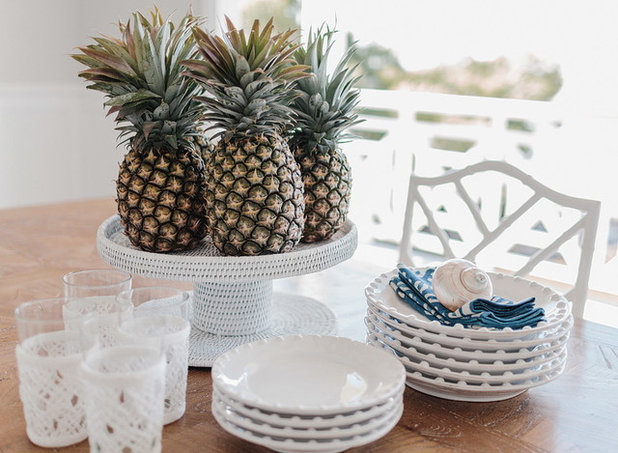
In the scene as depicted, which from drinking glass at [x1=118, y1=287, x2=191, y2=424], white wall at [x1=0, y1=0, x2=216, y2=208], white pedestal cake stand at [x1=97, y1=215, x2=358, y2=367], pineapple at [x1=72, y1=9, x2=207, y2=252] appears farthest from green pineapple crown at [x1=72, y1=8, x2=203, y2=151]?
white wall at [x1=0, y1=0, x2=216, y2=208]

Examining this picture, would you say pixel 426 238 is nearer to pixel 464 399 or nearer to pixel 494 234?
pixel 494 234

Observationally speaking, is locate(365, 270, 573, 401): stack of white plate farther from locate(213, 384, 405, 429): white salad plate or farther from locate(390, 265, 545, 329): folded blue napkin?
locate(213, 384, 405, 429): white salad plate

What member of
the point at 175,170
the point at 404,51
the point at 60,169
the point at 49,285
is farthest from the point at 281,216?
the point at 404,51

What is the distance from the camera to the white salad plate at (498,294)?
88 cm

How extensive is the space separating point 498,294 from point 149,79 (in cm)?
65

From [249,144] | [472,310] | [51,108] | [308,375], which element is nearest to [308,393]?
[308,375]

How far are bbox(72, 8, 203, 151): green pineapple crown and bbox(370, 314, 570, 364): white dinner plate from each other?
467 millimetres

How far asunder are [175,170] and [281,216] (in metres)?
0.18

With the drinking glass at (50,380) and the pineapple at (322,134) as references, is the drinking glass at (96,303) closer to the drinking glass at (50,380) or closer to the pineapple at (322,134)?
the drinking glass at (50,380)

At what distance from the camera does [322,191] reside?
117 centimetres

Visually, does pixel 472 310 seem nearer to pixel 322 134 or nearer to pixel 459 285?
pixel 459 285

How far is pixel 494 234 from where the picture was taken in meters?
1.56

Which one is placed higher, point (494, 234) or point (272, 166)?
point (272, 166)

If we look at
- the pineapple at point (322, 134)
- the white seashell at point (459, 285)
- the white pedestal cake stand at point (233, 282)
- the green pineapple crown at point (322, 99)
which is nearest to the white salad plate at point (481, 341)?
the white seashell at point (459, 285)
